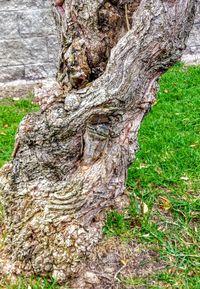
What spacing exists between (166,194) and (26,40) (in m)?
3.26

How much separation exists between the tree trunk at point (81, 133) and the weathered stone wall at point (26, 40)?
3.20 m

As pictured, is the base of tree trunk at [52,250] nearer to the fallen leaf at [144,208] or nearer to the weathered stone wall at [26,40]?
the fallen leaf at [144,208]

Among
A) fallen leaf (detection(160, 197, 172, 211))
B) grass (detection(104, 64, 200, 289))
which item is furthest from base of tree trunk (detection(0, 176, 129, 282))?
fallen leaf (detection(160, 197, 172, 211))

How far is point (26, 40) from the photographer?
601cm

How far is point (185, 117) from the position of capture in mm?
4902

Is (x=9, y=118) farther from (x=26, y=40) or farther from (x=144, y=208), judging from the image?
(x=144, y=208)

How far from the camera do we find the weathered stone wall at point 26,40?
5891mm

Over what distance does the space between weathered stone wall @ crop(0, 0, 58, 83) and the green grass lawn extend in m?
1.00

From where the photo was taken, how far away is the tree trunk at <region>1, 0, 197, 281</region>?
2543 mm

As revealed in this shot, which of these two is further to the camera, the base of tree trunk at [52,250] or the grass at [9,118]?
the grass at [9,118]

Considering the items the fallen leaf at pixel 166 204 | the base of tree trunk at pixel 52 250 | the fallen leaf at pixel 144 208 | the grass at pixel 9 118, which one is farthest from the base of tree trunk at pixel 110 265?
the grass at pixel 9 118

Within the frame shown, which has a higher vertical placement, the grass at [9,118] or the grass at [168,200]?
the grass at [168,200]

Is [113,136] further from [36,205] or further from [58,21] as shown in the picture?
[58,21]

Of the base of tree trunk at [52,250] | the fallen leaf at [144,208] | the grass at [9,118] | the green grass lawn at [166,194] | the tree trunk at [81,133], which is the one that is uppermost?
the tree trunk at [81,133]
